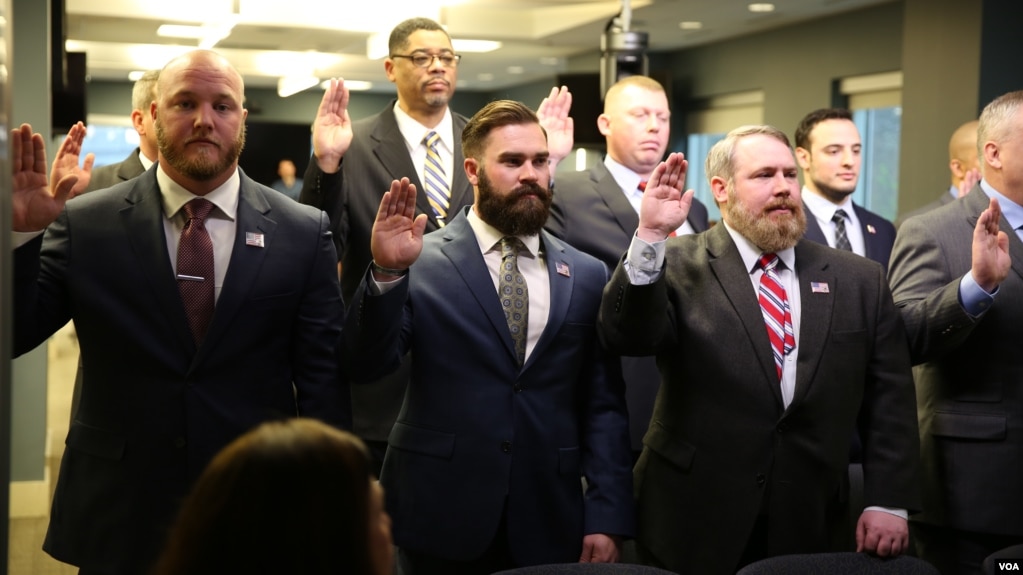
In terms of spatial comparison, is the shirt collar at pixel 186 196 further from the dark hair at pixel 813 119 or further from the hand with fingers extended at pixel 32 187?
the dark hair at pixel 813 119

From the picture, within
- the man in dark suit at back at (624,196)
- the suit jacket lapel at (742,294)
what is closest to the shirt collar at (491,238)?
the suit jacket lapel at (742,294)

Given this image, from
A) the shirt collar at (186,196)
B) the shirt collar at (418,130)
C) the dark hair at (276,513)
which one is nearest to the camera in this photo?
the dark hair at (276,513)

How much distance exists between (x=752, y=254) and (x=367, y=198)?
3.88 feet

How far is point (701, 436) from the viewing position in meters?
2.68

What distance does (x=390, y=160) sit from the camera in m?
3.40

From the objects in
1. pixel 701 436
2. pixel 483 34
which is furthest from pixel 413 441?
pixel 483 34

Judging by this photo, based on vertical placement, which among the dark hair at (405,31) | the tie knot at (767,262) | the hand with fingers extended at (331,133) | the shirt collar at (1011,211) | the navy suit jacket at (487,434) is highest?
the dark hair at (405,31)

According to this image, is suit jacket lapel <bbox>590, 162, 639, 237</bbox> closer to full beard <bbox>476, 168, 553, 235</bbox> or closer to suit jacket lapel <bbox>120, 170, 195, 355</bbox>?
full beard <bbox>476, 168, 553, 235</bbox>

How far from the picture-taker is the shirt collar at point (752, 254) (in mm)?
2779

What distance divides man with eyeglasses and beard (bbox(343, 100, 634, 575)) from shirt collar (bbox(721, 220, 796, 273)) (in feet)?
1.22

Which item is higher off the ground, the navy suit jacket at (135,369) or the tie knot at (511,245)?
the tie knot at (511,245)

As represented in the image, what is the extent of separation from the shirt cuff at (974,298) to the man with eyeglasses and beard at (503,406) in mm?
831

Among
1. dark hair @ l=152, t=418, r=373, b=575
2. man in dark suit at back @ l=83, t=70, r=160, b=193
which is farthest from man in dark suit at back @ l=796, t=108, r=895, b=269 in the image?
dark hair @ l=152, t=418, r=373, b=575

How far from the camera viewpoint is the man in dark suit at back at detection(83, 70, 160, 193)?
11.9ft
